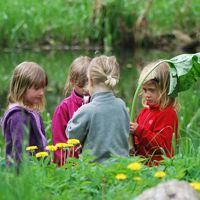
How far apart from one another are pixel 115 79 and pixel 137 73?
8.61m

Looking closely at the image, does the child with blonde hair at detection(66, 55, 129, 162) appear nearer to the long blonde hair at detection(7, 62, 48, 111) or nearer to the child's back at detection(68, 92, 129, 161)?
the child's back at detection(68, 92, 129, 161)

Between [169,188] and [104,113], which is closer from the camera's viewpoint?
[169,188]

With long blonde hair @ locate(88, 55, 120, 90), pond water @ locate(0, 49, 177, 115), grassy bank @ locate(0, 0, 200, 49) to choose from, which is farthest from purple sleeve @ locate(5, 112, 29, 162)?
grassy bank @ locate(0, 0, 200, 49)

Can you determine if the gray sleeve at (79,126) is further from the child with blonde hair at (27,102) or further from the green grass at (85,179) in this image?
the green grass at (85,179)

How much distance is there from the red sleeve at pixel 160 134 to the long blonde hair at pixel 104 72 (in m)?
0.58

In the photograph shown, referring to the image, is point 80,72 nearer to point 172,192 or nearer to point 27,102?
point 27,102

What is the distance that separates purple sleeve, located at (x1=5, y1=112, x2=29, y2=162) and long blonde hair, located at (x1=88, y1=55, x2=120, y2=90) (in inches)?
20.4

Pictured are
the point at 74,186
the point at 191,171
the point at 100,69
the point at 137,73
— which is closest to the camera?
the point at 74,186

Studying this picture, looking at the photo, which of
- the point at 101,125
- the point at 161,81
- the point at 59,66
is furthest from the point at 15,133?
the point at 59,66

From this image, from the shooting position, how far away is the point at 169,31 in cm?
1795

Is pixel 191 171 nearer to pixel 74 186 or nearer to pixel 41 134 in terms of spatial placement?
pixel 74 186

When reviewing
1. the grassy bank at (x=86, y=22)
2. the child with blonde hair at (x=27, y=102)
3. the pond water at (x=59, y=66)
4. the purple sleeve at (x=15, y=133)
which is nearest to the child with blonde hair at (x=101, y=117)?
the child with blonde hair at (x=27, y=102)

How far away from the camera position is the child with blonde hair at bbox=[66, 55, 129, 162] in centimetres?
468

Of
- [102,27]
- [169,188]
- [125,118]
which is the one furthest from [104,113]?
[102,27]
